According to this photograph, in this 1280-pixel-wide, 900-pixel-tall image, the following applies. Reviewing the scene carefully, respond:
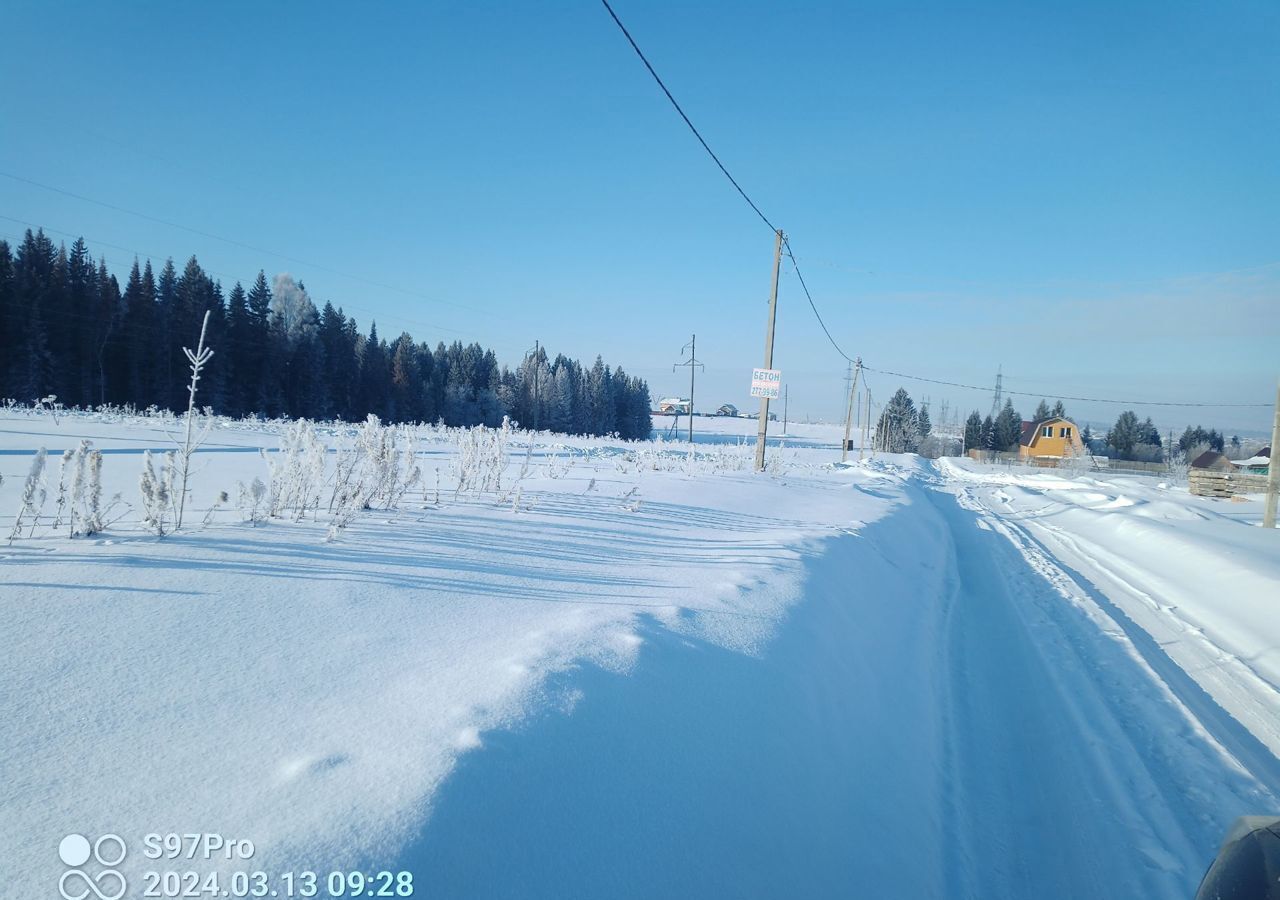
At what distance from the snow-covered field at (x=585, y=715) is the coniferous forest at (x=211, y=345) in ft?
85.5

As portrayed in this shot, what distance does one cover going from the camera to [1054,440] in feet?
226

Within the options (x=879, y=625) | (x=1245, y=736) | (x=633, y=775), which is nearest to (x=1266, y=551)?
(x=1245, y=736)

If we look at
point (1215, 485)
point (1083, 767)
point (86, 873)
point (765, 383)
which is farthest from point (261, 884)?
point (1215, 485)

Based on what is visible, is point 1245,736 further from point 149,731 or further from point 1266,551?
point 1266,551

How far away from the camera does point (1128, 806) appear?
3.53 meters

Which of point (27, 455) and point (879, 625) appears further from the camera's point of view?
point (27, 455)

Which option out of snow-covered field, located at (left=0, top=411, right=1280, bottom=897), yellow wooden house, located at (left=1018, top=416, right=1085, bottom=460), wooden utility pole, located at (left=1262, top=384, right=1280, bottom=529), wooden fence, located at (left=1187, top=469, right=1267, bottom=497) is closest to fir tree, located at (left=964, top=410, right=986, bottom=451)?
yellow wooden house, located at (left=1018, top=416, right=1085, bottom=460)

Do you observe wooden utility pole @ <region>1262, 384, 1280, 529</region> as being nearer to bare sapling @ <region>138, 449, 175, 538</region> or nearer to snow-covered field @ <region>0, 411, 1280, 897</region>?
snow-covered field @ <region>0, 411, 1280, 897</region>

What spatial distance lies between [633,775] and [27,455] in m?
11.9

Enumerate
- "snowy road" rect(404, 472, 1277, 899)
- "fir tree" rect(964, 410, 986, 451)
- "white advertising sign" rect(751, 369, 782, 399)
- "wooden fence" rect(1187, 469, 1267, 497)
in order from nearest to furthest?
"snowy road" rect(404, 472, 1277, 899) → "white advertising sign" rect(751, 369, 782, 399) → "wooden fence" rect(1187, 469, 1267, 497) → "fir tree" rect(964, 410, 986, 451)

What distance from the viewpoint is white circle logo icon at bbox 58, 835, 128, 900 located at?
151 cm

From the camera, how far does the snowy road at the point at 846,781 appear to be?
6.68ft

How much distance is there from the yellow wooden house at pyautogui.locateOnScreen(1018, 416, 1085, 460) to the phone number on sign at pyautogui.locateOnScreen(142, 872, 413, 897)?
7787cm

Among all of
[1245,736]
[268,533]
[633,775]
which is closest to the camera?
[633,775]
